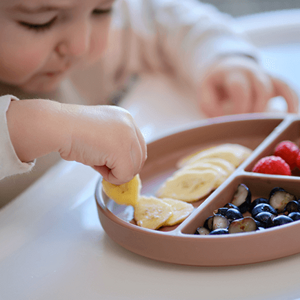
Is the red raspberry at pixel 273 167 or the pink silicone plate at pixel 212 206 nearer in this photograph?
the pink silicone plate at pixel 212 206

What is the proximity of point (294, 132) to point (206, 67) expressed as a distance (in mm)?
464

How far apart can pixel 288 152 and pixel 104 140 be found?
1.29 ft

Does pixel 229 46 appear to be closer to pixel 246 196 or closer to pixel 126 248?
pixel 246 196

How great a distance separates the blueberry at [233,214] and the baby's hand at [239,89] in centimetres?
57

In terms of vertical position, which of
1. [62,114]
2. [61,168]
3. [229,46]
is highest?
[62,114]

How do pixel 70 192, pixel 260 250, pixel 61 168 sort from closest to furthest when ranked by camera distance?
pixel 260 250
pixel 70 192
pixel 61 168

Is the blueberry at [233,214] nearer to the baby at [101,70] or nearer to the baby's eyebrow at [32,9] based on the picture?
the baby at [101,70]

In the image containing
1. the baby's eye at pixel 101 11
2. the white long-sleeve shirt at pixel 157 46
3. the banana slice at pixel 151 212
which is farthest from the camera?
the white long-sleeve shirt at pixel 157 46

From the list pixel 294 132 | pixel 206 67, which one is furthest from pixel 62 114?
pixel 206 67

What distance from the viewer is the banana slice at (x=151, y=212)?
0.57 meters

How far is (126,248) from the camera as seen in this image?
0.53 m

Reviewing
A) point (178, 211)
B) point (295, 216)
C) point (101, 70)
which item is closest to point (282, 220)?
point (295, 216)

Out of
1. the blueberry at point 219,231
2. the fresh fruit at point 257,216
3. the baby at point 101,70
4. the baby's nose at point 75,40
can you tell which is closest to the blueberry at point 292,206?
the fresh fruit at point 257,216

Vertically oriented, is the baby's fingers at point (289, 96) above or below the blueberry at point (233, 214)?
below
